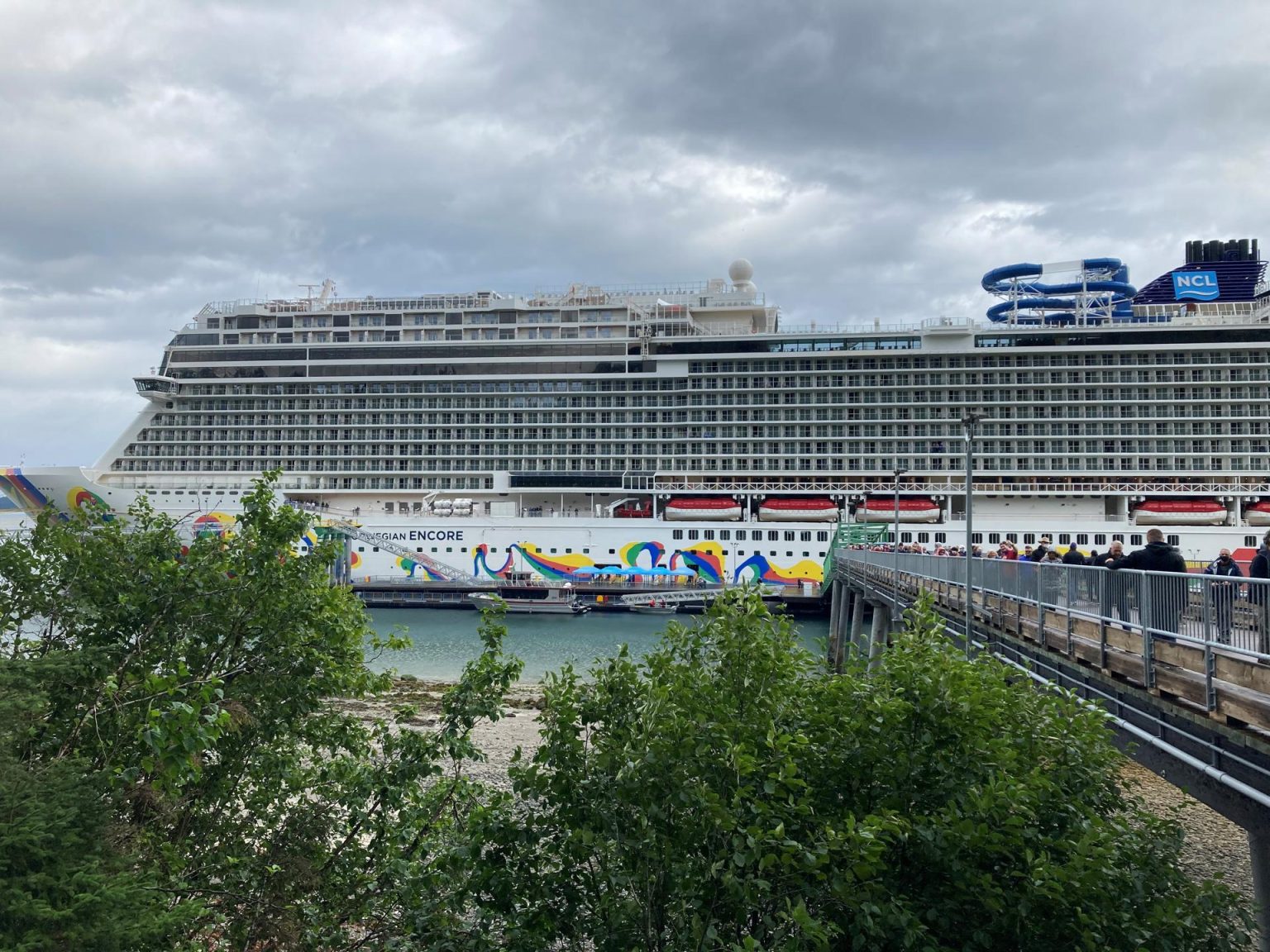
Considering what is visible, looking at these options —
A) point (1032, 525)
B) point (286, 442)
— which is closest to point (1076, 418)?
point (1032, 525)

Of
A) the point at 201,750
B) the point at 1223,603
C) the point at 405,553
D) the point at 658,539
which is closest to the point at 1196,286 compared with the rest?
the point at 658,539

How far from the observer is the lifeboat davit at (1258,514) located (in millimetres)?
45156

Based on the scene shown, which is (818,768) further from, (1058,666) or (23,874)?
(1058,666)

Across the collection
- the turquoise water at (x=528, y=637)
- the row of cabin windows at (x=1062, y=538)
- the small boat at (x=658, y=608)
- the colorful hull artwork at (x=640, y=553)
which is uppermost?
the row of cabin windows at (x=1062, y=538)

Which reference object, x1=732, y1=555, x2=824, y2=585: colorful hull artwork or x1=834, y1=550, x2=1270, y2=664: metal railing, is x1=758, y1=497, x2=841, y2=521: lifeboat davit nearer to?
x1=732, y1=555, x2=824, y2=585: colorful hull artwork

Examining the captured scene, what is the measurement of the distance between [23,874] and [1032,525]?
45.5 m

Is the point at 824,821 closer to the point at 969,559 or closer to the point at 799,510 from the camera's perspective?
the point at 969,559

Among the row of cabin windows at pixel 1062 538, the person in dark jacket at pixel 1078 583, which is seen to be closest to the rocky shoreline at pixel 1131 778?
the person in dark jacket at pixel 1078 583

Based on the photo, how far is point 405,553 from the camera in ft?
159

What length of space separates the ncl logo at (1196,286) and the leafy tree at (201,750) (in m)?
55.9

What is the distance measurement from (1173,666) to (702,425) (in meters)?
44.2

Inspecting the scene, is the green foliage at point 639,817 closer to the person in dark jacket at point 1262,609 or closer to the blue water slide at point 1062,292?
the person in dark jacket at point 1262,609

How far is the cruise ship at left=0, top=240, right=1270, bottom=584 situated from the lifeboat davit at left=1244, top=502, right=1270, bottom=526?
0.47 ft

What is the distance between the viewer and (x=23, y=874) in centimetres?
584
